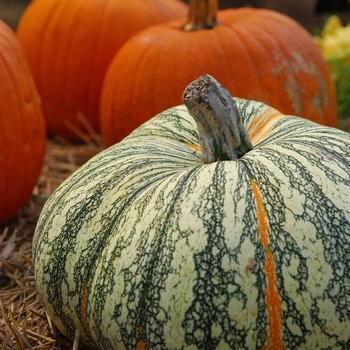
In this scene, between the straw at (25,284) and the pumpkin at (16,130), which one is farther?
the pumpkin at (16,130)

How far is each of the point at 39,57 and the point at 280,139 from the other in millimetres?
2516

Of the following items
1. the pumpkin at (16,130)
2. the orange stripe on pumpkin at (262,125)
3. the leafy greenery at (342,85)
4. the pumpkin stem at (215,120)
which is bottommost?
the leafy greenery at (342,85)

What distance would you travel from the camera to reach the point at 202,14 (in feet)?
10.7

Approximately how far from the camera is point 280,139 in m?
1.92

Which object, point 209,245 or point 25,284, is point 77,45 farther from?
point 209,245

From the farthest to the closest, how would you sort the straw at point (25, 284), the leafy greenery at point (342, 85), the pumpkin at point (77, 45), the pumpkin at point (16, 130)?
the leafy greenery at point (342, 85) → the pumpkin at point (77, 45) → the pumpkin at point (16, 130) → the straw at point (25, 284)

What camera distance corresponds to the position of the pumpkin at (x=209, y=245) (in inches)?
59.1

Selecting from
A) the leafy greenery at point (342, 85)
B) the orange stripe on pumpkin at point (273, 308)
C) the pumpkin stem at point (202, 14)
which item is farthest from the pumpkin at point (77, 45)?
the orange stripe on pumpkin at point (273, 308)

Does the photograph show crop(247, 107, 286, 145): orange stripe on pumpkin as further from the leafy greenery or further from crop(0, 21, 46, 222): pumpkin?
the leafy greenery

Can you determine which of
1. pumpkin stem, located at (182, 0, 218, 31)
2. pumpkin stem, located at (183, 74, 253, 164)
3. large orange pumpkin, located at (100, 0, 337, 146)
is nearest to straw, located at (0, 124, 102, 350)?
large orange pumpkin, located at (100, 0, 337, 146)

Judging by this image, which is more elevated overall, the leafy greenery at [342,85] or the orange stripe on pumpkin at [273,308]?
the orange stripe on pumpkin at [273,308]

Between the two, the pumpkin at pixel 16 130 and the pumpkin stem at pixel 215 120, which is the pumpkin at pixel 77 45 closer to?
the pumpkin at pixel 16 130

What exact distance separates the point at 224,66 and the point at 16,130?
105 centimetres

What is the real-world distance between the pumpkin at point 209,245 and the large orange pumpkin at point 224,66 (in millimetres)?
1187
